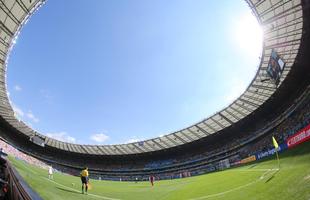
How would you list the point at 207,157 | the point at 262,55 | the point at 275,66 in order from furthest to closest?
the point at 207,157 → the point at 262,55 → the point at 275,66

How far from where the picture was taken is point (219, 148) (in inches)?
2781

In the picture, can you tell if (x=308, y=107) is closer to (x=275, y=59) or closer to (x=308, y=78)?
(x=308, y=78)

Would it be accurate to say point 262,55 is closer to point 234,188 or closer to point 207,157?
point 207,157

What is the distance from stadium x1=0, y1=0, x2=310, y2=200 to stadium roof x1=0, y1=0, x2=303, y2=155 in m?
0.13

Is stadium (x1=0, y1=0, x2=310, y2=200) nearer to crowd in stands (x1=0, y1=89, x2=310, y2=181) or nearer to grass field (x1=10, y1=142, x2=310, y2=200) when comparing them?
grass field (x1=10, y1=142, x2=310, y2=200)

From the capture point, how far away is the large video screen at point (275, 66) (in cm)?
4453

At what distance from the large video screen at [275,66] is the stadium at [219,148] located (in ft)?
0.47

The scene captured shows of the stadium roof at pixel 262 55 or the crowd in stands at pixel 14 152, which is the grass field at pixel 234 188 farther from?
the crowd in stands at pixel 14 152

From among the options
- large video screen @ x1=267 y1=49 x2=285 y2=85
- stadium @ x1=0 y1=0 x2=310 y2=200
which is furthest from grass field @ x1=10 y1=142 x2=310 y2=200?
large video screen @ x1=267 y1=49 x2=285 y2=85

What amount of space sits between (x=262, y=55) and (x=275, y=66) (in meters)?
2.64

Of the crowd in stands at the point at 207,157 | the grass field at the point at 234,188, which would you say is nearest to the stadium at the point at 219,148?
the grass field at the point at 234,188

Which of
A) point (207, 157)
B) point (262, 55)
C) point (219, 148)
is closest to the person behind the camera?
point (262, 55)

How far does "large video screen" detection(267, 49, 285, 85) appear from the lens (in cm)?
4453

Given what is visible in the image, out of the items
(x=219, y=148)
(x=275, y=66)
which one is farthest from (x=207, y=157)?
(x=275, y=66)
